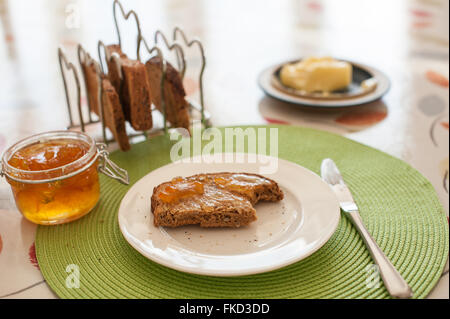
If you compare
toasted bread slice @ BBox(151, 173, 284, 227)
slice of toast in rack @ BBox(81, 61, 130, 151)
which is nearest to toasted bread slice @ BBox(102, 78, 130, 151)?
slice of toast in rack @ BBox(81, 61, 130, 151)

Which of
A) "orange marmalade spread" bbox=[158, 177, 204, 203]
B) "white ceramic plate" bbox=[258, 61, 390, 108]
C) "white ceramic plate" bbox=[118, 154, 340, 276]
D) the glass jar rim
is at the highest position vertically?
the glass jar rim

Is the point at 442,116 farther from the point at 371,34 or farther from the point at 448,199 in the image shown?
the point at 371,34

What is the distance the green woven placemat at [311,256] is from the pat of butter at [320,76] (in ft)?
1.36

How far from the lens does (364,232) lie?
33.8 inches

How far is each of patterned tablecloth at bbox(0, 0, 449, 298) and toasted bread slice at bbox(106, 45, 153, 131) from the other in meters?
0.27

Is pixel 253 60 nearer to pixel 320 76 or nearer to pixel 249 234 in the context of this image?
pixel 320 76

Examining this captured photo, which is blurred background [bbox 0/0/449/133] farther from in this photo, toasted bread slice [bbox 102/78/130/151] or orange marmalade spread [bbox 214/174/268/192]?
orange marmalade spread [bbox 214/174/268/192]

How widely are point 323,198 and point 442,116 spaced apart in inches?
23.8

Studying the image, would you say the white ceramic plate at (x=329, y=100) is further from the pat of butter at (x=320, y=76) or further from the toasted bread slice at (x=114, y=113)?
the toasted bread slice at (x=114, y=113)

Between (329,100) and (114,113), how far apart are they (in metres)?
0.60

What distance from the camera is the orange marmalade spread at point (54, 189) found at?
0.87m

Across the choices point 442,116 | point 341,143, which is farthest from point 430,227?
point 442,116

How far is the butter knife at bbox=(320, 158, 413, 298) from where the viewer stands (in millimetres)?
733

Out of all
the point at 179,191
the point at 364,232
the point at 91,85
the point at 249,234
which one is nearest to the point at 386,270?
the point at 364,232
